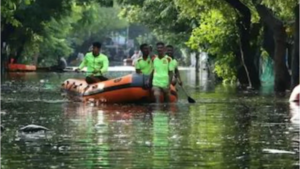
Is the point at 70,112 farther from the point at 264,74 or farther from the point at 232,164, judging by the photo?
the point at 264,74

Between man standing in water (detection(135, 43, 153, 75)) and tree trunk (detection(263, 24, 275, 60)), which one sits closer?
man standing in water (detection(135, 43, 153, 75))

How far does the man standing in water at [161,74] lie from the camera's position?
78.7ft

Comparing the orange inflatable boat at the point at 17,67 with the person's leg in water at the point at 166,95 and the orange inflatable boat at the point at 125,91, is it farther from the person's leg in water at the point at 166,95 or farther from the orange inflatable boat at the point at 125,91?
the person's leg in water at the point at 166,95

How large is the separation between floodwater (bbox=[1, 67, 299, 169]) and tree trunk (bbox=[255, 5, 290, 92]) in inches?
391

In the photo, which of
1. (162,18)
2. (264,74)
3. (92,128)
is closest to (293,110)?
(92,128)

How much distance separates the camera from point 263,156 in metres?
12.3

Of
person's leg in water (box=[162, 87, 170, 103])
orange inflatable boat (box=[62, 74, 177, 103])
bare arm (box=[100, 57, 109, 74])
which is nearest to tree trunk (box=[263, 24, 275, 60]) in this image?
bare arm (box=[100, 57, 109, 74])

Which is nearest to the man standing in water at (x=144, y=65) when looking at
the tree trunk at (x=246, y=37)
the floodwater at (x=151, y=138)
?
the floodwater at (x=151, y=138)

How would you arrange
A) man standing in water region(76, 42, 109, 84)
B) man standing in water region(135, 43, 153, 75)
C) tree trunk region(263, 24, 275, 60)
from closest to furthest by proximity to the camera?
1. man standing in water region(135, 43, 153, 75)
2. man standing in water region(76, 42, 109, 84)
3. tree trunk region(263, 24, 275, 60)

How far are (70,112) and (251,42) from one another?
19.9 meters

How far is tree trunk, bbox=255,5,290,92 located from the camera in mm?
32969

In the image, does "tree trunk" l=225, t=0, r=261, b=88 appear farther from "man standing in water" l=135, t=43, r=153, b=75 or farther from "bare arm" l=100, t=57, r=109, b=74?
"man standing in water" l=135, t=43, r=153, b=75

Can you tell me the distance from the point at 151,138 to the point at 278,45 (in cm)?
2005

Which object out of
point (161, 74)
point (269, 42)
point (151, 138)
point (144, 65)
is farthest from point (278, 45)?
point (151, 138)
